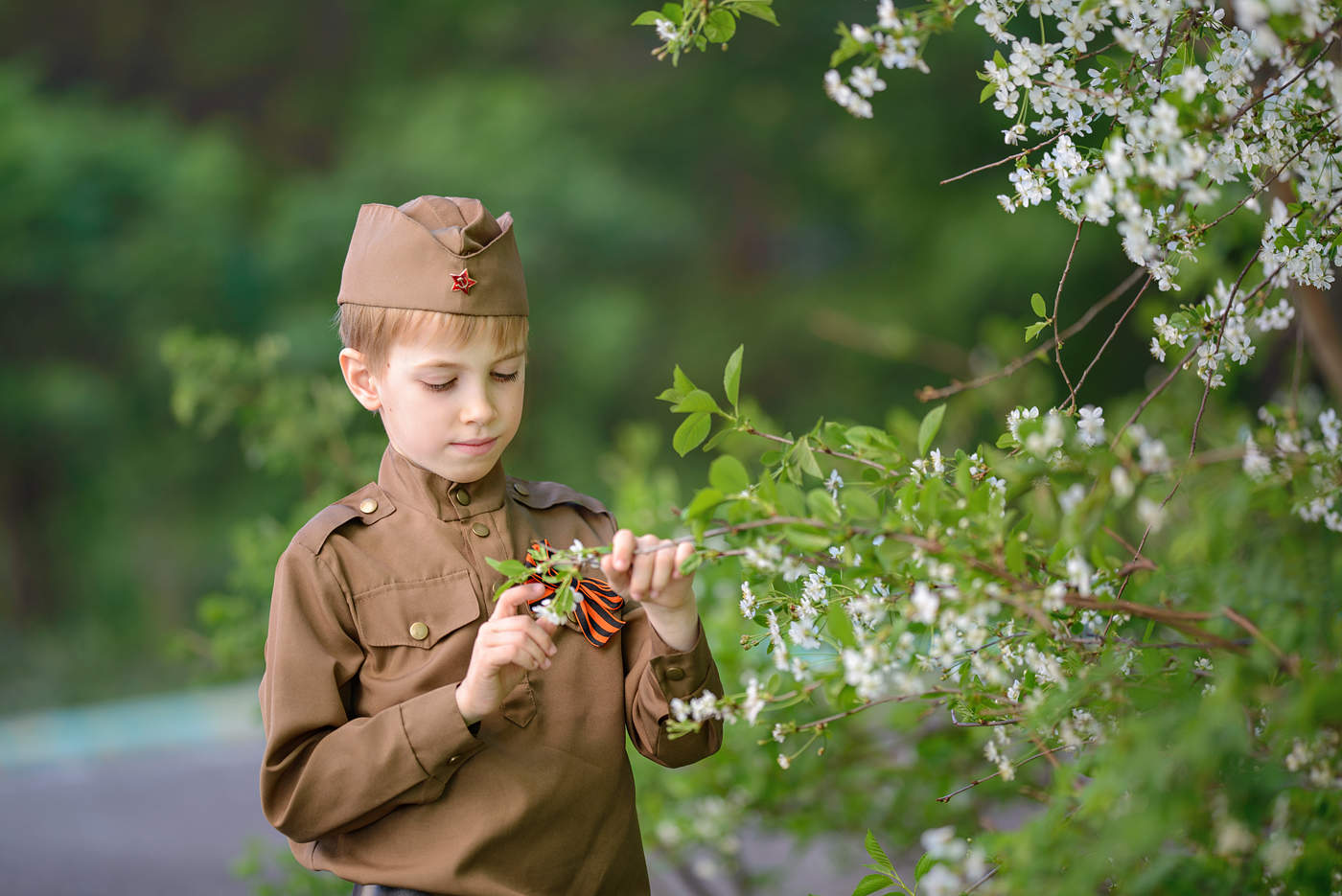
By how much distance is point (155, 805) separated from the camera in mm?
4641

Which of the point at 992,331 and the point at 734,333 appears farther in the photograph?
the point at 734,333

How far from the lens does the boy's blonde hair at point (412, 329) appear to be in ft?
4.08

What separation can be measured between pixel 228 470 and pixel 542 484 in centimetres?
724

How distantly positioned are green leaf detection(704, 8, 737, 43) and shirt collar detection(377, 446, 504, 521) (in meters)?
0.51

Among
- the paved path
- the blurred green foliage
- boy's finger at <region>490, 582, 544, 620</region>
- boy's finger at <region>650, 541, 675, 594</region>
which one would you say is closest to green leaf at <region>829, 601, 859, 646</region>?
boy's finger at <region>650, 541, 675, 594</region>

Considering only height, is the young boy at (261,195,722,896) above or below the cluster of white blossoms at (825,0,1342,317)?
below

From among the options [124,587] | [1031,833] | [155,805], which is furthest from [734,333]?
[1031,833]

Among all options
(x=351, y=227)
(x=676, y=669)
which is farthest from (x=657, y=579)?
(x=351, y=227)

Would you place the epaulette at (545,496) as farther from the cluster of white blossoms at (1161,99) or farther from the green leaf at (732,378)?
the cluster of white blossoms at (1161,99)

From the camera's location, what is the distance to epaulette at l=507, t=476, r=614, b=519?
1.43 metres

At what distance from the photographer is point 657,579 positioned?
1146 millimetres

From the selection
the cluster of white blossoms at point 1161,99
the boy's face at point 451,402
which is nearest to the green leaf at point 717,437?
the boy's face at point 451,402

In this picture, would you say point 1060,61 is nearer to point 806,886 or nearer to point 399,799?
point 399,799

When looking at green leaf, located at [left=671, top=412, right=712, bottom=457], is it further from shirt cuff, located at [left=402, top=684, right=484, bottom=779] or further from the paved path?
the paved path
